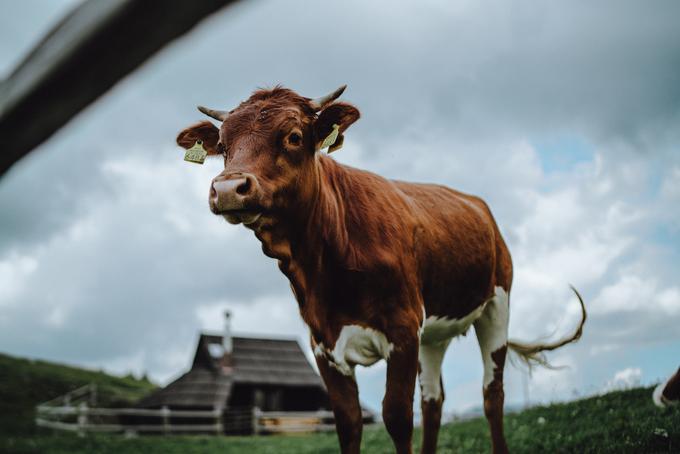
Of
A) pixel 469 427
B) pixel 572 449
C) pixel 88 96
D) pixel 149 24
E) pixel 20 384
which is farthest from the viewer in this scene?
pixel 20 384

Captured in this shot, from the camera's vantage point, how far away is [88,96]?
3.08 feet

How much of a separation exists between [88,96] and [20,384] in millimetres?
31387

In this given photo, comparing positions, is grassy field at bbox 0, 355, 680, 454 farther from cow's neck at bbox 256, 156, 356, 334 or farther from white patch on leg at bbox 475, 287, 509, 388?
cow's neck at bbox 256, 156, 356, 334

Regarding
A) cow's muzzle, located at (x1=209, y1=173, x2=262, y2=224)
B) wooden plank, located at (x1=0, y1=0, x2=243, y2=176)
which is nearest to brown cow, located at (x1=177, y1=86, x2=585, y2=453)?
cow's muzzle, located at (x1=209, y1=173, x2=262, y2=224)

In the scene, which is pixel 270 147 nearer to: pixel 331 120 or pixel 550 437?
pixel 331 120

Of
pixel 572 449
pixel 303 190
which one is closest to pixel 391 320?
pixel 303 190

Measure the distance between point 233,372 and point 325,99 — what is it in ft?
89.3

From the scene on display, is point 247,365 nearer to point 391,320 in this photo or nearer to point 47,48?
point 391,320

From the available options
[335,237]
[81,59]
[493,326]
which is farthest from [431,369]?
[81,59]

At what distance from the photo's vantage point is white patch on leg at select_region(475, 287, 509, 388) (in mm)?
6508

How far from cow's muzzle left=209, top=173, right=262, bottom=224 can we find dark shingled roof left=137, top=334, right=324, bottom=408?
82.7 feet

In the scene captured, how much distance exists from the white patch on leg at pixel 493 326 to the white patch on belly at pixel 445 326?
6.2 inches

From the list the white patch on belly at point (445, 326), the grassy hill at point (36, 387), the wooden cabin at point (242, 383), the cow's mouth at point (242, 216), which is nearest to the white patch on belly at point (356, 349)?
the white patch on belly at point (445, 326)

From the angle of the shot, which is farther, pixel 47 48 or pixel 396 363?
pixel 396 363
